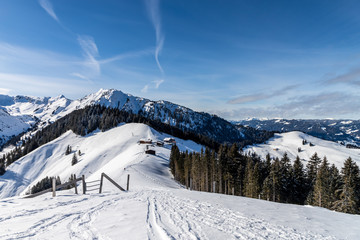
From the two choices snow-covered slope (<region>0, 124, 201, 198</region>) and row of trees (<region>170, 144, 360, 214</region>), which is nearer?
row of trees (<region>170, 144, 360, 214</region>)

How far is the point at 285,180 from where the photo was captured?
3897 centimetres

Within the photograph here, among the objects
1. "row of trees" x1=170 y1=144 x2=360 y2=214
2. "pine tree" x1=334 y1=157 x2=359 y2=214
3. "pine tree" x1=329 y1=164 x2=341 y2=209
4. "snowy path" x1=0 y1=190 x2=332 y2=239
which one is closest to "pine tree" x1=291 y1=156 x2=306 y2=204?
"row of trees" x1=170 y1=144 x2=360 y2=214

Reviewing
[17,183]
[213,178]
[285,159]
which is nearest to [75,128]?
[17,183]

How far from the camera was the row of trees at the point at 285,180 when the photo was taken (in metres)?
29.7

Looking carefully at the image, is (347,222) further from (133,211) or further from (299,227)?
(133,211)

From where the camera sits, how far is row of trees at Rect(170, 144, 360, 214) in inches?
1170

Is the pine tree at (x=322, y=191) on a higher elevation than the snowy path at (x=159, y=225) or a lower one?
lower

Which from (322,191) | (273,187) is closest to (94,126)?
(273,187)

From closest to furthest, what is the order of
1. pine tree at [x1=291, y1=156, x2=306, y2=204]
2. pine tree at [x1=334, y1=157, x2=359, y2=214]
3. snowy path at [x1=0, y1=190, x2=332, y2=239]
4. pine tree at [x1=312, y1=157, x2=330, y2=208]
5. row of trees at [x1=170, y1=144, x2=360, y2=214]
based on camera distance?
snowy path at [x1=0, y1=190, x2=332, y2=239] < pine tree at [x1=334, y1=157, x2=359, y2=214] < row of trees at [x1=170, y1=144, x2=360, y2=214] < pine tree at [x1=312, y1=157, x2=330, y2=208] < pine tree at [x1=291, y1=156, x2=306, y2=204]

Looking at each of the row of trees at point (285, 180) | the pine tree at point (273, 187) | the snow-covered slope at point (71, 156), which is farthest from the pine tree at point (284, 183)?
the snow-covered slope at point (71, 156)

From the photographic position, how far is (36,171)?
381 ft

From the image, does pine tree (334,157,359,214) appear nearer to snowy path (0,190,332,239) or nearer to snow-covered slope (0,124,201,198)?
snowy path (0,190,332,239)

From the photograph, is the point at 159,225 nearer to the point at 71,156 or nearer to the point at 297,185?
the point at 297,185

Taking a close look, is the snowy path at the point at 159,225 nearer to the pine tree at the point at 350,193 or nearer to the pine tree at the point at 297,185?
the pine tree at the point at 350,193
